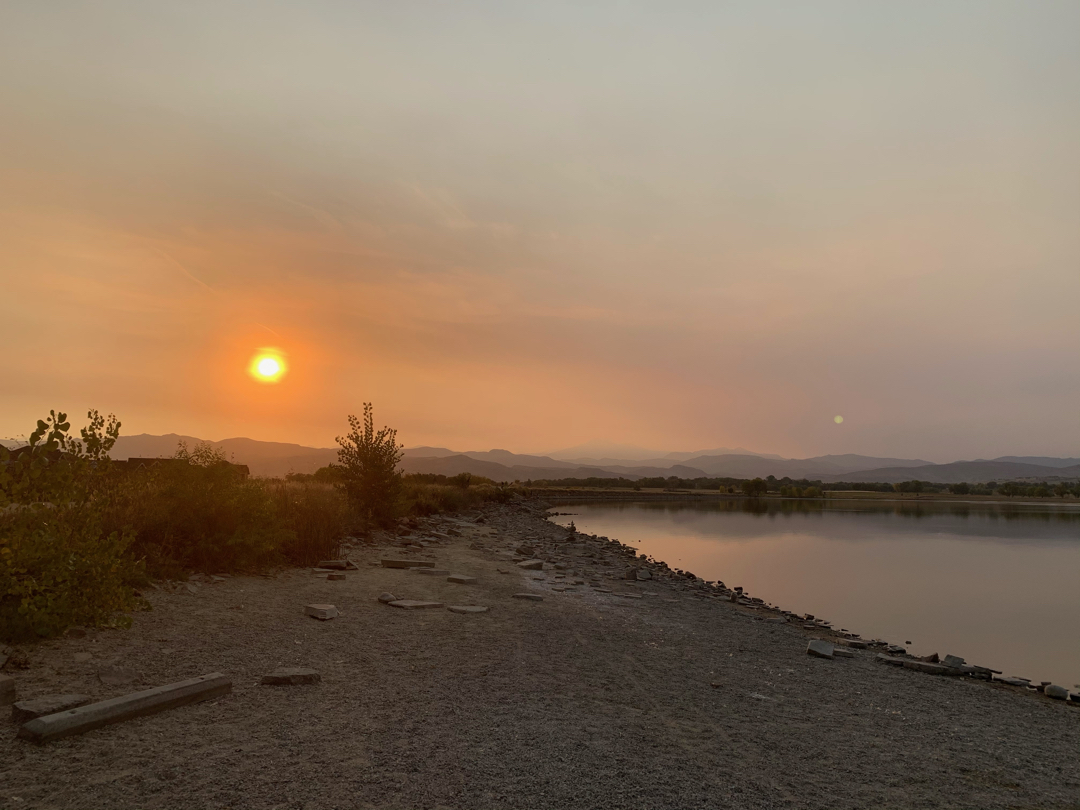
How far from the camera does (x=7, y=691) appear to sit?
4.86 m

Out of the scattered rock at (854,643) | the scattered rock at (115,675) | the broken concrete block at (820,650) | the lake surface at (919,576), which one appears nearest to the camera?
the scattered rock at (115,675)

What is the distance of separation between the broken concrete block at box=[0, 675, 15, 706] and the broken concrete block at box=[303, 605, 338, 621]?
3950 mm

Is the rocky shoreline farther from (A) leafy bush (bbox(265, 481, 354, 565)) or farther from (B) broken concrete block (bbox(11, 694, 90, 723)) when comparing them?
(B) broken concrete block (bbox(11, 694, 90, 723))

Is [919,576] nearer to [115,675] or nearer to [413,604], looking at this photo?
[413,604]

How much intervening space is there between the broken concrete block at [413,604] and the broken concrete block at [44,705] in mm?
5187

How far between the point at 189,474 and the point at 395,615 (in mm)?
4640

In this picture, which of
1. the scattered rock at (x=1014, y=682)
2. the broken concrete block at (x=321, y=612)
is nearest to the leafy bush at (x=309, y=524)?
the broken concrete block at (x=321, y=612)

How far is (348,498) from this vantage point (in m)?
18.7

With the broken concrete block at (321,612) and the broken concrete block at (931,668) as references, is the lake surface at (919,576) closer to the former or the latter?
the broken concrete block at (931,668)

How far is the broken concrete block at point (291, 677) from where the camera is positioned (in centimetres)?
591

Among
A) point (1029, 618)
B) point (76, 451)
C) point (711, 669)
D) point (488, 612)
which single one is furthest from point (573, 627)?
point (1029, 618)

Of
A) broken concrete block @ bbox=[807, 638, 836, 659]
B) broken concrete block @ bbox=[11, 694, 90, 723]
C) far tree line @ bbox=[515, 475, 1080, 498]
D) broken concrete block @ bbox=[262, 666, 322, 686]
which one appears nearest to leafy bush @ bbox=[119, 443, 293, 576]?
broken concrete block @ bbox=[262, 666, 322, 686]

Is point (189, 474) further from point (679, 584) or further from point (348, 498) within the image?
point (679, 584)

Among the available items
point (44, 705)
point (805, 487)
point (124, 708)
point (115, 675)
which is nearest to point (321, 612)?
point (115, 675)
